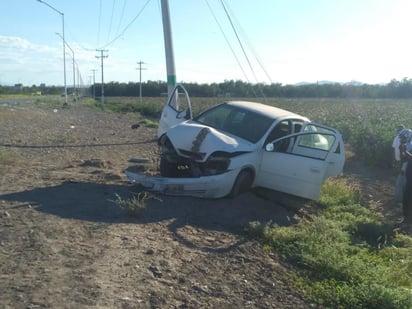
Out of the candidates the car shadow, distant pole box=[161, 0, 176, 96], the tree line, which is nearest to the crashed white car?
the car shadow

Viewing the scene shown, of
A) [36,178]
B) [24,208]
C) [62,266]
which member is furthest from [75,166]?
[62,266]

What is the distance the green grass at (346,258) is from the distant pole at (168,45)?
793 cm

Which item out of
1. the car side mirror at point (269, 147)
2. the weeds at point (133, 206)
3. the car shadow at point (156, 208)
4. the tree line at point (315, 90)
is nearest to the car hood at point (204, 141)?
the car side mirror at point (269, 147)

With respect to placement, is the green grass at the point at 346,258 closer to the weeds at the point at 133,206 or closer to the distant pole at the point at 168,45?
the weeds at the point at 133,206

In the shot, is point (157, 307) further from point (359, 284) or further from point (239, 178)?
point (239, 178)

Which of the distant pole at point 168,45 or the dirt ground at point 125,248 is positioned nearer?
the dirt ground at point 125,248

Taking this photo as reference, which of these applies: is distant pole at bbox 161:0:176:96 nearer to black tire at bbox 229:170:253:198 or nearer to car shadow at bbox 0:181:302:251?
car shadow at bbox 0:181:302:251

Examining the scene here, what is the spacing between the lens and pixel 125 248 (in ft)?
Result: 18.3

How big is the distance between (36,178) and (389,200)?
7492 mm

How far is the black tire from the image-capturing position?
841 cm

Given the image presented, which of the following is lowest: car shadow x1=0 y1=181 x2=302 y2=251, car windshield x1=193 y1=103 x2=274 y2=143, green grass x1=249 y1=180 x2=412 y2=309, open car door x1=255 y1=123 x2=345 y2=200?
green grass x1=249 y1=180 x2=412 y2=309

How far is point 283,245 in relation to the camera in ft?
21.3

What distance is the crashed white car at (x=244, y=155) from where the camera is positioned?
27.0ft

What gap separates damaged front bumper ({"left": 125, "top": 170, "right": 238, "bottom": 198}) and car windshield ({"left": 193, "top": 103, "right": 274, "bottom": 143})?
1.09m
